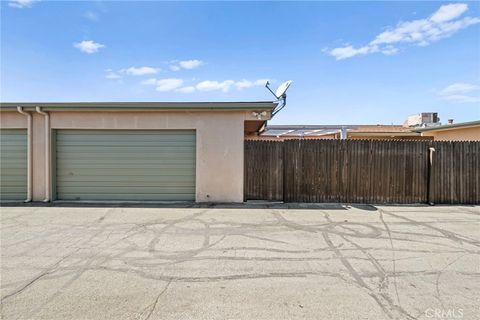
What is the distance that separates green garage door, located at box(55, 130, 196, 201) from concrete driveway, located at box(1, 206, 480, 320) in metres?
1.74

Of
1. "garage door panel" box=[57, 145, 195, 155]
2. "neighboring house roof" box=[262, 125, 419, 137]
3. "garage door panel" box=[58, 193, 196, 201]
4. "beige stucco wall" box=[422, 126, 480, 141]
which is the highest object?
"neighboring house roof" box=[262, 125, 419, 137]

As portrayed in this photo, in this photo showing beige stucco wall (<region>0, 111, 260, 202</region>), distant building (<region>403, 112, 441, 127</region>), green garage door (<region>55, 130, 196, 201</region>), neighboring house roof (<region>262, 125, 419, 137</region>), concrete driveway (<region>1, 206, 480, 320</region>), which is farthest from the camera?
distant building (<region>403, 112, 441, 127</region>)

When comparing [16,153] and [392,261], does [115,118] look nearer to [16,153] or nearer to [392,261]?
[16,153]

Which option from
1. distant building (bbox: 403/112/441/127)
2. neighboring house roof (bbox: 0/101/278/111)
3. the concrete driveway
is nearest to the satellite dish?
neighboring house roof (bbox: 0/101/278/111)

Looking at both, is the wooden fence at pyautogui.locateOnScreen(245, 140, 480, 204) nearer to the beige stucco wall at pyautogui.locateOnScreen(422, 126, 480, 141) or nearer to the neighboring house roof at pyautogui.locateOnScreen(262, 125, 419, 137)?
the beige stucco wall at pyautogui.locateOnScreen(422, 126, 480, 141)

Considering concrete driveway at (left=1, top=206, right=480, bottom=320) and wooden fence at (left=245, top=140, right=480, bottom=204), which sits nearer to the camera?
concrete driveway at (left=1, top=206, right=480, bottom=320)

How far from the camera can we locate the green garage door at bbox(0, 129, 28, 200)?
317 inches

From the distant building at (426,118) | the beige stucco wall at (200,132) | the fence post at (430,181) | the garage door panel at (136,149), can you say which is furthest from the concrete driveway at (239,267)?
the distant building at (426,118)

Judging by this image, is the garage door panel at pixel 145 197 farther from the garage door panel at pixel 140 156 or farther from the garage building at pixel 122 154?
the garage door panel at pixel 140 156

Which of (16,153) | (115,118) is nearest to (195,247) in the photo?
(115,118)

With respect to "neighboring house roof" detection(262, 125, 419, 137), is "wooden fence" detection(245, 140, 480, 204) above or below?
below

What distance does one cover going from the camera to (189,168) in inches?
315

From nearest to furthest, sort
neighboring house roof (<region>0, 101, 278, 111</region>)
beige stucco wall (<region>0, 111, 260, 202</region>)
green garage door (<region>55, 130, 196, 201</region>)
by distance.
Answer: neighboring house roof (<region>0, 101, 278, 111</region>) < beige stucco wall (<region>0, 111, 260, 202</region>) < green garage door (<region>55, 130, 196, 201</region>)

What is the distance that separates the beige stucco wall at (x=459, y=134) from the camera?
34.5ft
